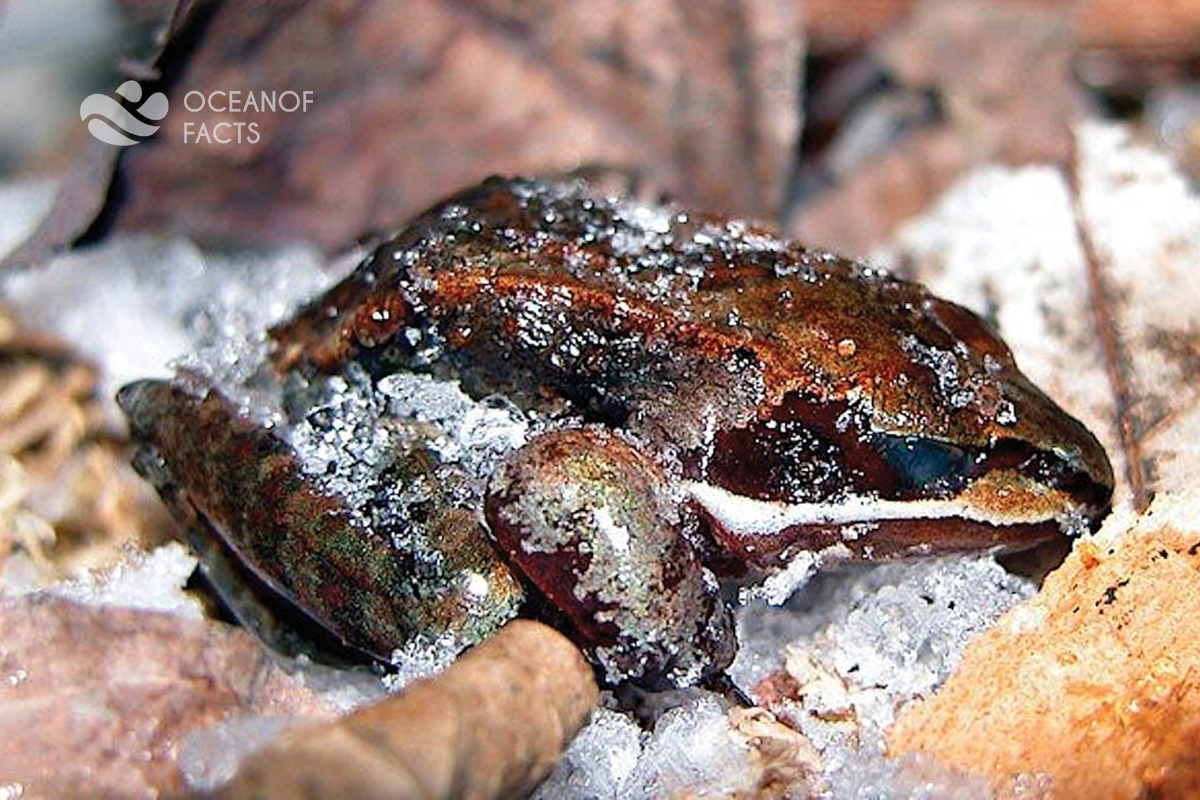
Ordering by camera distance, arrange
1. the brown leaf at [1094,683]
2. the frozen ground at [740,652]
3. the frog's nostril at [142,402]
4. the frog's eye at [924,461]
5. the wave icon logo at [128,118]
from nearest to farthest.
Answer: the brown leaf at [1094,683] < the frozen ground at [740,652] < the frog's eye at [924,461] < the frog's nostril at [142,402] < the wave icon logo at [128,118]

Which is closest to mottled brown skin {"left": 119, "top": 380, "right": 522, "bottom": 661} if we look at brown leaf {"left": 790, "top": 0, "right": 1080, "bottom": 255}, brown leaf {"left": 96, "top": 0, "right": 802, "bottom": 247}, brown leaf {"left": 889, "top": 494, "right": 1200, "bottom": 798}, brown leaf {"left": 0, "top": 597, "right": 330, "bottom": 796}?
brown leaf {"left": 0, "top": 597, "right": 330, "bottom": 796}

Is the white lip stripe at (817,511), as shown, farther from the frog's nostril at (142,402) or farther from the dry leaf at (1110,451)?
the frog's nostril at (142,402)

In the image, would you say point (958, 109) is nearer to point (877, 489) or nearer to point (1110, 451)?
point (1110, 451)

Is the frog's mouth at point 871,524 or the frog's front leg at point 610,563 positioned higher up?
the frog's mouth at point 871,524

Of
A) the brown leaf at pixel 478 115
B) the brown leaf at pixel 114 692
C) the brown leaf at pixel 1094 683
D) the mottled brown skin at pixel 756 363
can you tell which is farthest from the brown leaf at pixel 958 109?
the brown leaf at pixel 114 692

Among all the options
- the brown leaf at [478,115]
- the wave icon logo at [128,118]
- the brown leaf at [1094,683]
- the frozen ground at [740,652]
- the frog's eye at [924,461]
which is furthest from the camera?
the brown leaf at [478,115]

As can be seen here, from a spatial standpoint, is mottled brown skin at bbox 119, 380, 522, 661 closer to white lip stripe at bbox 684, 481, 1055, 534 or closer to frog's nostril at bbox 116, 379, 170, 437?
frog's nostril at bbox 116, 379, 170, 437

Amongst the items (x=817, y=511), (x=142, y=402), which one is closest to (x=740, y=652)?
(x=817, y=511)
